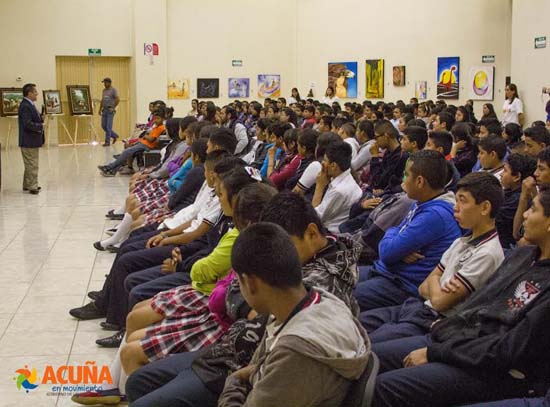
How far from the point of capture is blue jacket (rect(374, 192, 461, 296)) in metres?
4.26

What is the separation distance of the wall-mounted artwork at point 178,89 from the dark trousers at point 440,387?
21.2 metres

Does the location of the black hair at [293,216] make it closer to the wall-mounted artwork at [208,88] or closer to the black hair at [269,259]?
the black hair at [269,259]

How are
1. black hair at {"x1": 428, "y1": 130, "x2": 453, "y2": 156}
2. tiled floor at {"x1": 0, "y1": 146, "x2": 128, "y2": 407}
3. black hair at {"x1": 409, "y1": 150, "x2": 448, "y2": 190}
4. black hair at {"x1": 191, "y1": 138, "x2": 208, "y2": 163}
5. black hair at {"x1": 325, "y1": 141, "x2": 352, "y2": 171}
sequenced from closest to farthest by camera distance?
black hair at {"x1": 409, "y1": 150, "x2": 448, "y2": 190} < tiled floor at {"x1": 0, "y1": 146, "x2": 128, "y2": 407} < black hair at {"x1": 325, "y1": 141, "x2": 352, "y2": 171} < black hair at {"x1": 191, "y1": 138, "x2": 208, "y2": 163} < black hair at {"x1": 428, "y1": 130, "x2": 453, "y2": 156}

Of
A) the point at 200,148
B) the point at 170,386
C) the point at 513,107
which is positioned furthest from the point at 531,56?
the point at 170,386

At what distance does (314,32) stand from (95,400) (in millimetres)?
20237

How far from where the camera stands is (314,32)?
23391 millimetres

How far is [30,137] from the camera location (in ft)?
42.1

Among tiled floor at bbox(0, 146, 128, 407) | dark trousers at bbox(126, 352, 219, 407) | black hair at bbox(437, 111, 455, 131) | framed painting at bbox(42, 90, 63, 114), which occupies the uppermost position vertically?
framed painting at bbox(42, 90, 63, 114)

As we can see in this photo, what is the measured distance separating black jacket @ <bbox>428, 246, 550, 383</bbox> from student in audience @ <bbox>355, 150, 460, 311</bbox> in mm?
885

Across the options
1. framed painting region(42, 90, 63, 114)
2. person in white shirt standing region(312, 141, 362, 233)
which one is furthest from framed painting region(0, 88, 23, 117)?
person in white shirt standing region(312, 141, 362, 233)

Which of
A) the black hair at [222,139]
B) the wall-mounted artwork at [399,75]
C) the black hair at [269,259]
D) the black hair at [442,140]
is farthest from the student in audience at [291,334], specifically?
the wall-mounted artwork at [399,75]

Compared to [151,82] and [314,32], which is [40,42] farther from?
[314,32]

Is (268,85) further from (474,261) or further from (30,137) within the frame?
(474,261)

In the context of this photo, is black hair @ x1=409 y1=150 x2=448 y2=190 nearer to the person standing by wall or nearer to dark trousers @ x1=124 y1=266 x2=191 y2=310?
dark trousers @ x1=124 y1=266 x2=191 y2=310
